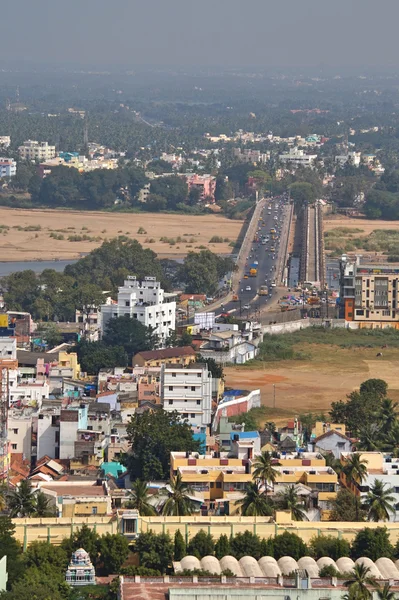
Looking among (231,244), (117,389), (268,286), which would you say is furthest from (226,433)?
(231,244)

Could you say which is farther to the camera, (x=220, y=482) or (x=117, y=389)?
(x=117, y=389)

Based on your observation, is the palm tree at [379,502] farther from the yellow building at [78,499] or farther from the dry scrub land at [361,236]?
the dry scrub land at [361,236]

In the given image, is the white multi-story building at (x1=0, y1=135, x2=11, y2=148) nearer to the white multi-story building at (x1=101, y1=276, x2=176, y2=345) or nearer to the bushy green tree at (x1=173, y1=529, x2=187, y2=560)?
the white multi-story building at (x1=101, y1=276, x2=176, y2=345)

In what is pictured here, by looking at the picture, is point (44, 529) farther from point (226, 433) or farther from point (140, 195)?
point (140, 195)

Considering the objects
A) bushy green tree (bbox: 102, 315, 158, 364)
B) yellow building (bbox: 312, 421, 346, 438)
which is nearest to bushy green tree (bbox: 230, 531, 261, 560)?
yellow building (bbox: 312, 421, 346, 438)

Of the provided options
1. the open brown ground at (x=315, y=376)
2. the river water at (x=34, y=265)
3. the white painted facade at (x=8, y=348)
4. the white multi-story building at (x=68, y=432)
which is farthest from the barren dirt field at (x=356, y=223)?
the white multi-story building at (x=68, y=432)
